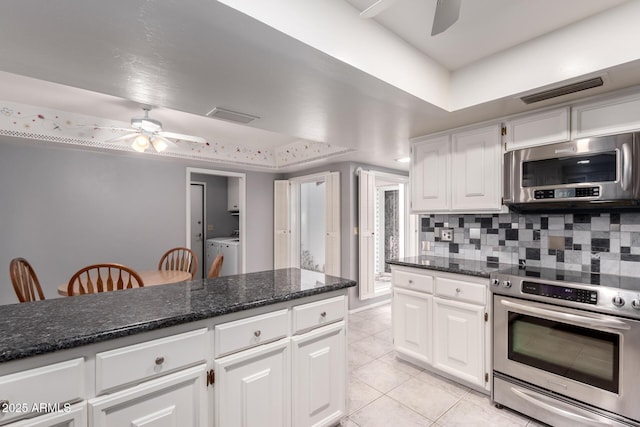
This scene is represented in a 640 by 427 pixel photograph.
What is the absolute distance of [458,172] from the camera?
8.38ft

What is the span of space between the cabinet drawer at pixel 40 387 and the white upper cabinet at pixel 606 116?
2.90 metres

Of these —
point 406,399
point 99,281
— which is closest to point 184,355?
point 99,281

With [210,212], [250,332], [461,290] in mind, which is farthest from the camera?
[210,212]

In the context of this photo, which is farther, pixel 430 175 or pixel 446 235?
pixel 446 235

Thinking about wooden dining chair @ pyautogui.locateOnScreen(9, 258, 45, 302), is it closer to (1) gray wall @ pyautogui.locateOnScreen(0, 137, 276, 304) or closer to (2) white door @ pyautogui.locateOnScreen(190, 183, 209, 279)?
(1) gray wall @ pyautogui.locateOnScreen(0, 137, 276, 304)

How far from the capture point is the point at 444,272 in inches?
91.2

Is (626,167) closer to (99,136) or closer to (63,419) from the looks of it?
(63,419)

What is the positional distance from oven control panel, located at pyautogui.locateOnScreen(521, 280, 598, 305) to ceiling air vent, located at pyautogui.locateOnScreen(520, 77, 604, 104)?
120cm

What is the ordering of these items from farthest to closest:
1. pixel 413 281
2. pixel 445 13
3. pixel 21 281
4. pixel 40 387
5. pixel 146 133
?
pixel 146 133, pixel 413 281, pixel 21 281, pixel 445 13, pixel 40 387

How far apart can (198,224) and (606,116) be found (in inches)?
233

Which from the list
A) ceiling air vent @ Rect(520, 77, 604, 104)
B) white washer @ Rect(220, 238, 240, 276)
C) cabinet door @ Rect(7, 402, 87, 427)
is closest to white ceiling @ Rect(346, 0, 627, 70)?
ceiling air vent @ Rect(520, 77, 604, 104)

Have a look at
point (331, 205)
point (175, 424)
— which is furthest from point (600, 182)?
point (331, 205)

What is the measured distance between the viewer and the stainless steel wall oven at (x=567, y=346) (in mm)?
1543

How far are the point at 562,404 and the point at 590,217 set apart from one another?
4.15 feet
